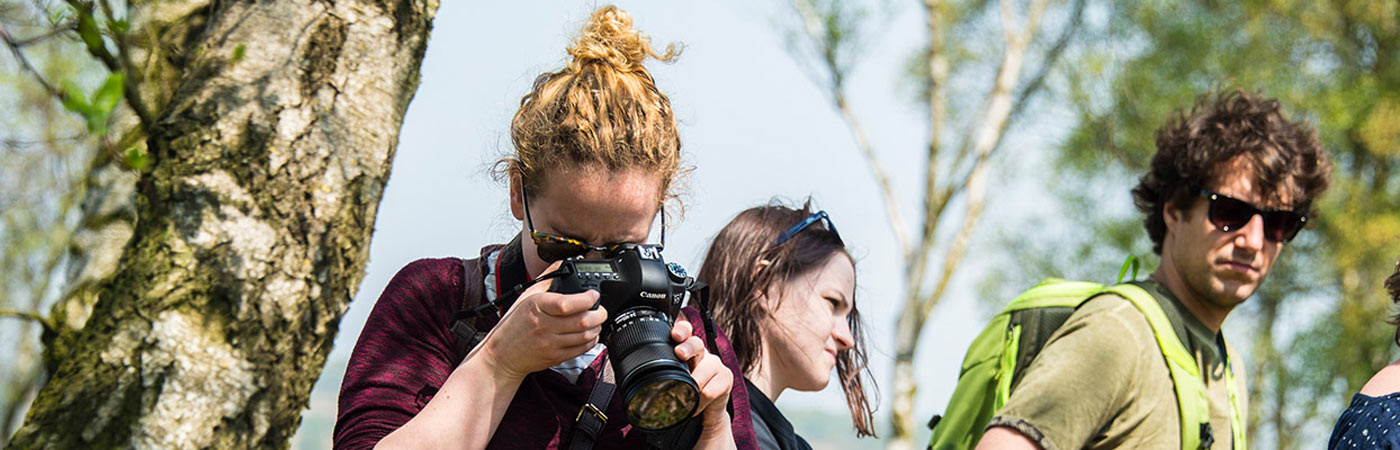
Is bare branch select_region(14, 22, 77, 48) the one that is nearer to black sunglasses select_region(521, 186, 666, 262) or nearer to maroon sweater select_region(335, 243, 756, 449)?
maroon sweater select_region(335, 243, 756, 449)

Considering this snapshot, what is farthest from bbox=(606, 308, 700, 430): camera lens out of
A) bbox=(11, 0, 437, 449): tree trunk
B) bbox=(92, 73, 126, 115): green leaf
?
bbox=(92, 73, 126, 115): green leaf

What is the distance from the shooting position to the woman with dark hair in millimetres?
2479

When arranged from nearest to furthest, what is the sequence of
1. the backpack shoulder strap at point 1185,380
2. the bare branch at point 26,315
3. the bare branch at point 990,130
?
1. the bare branch at point 26,315
2. the backpack shoulder strap at point 1185,380
3. the bare branch at point 990,130

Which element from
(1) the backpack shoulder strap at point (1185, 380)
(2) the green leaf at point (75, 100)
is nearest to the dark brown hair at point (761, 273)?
(1) the backpack shoulder strap at point (1185, 380)

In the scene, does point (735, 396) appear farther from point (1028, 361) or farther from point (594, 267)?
point (1028, 361)

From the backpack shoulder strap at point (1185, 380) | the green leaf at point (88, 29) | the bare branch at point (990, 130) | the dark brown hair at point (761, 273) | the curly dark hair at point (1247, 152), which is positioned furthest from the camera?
the bare branch at point (990, 130)

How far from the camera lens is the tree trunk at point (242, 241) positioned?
6.33ft

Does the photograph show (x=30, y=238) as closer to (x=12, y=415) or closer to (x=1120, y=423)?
(x=12, y=415)

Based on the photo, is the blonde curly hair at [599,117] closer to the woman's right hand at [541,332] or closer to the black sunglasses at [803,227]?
the woman's right hand at [541,332]

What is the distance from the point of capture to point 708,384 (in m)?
1.88

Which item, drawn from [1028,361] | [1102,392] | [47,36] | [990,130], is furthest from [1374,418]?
[990,130]

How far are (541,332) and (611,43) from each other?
569mm

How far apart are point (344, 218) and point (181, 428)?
439 millimetres

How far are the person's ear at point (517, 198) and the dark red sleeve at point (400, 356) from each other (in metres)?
0.15
